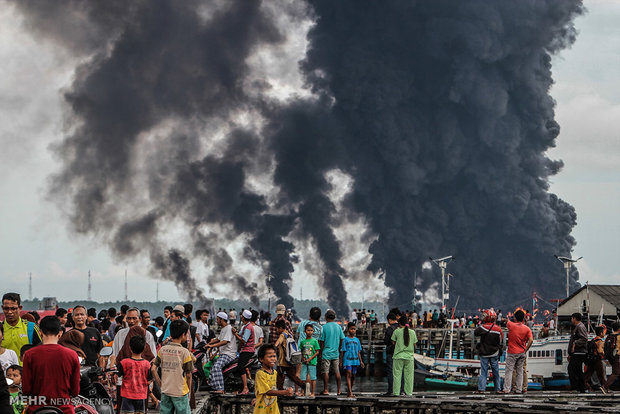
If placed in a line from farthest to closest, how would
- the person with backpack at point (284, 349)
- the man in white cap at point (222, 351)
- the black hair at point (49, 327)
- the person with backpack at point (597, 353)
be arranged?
the person with backpack at point (597, 353) < the man in white cap at point (222, 351) < the person with backpack at point (284, 349) < the black hair at point (49, 327)


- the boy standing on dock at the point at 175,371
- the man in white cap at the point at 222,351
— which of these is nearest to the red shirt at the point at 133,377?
the boy standing on dock at the point at 175,371

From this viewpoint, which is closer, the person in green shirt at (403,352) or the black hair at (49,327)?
the black hair at (49,327)

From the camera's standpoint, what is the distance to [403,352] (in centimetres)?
2223

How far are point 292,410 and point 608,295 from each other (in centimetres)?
3807

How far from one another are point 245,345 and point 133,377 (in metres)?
6.60

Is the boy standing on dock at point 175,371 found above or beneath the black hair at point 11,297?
beneath

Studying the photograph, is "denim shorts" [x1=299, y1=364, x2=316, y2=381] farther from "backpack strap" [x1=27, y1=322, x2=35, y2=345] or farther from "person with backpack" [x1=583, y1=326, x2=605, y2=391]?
"backpack strap" [x1=27, y1=322, x2=35, y2=345]

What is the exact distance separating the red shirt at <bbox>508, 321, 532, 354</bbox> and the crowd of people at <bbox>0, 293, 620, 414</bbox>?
0.03 m

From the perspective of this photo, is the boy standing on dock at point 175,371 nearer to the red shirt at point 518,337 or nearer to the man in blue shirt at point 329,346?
the man in blue shirt at point 329,346

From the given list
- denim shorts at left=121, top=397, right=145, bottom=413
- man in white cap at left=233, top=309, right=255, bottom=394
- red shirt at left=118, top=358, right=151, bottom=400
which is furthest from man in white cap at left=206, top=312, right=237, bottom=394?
red shirt at left=118, top=358, right=151, bottom=400

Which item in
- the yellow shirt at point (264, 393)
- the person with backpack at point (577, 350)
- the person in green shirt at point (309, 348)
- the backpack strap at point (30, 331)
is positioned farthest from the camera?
the person with backpack at point (577, 350)

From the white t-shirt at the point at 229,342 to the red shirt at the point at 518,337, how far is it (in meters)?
7.65

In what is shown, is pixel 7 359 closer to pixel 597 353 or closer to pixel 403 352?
pixel 403 352

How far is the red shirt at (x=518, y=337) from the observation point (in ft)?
77.2
